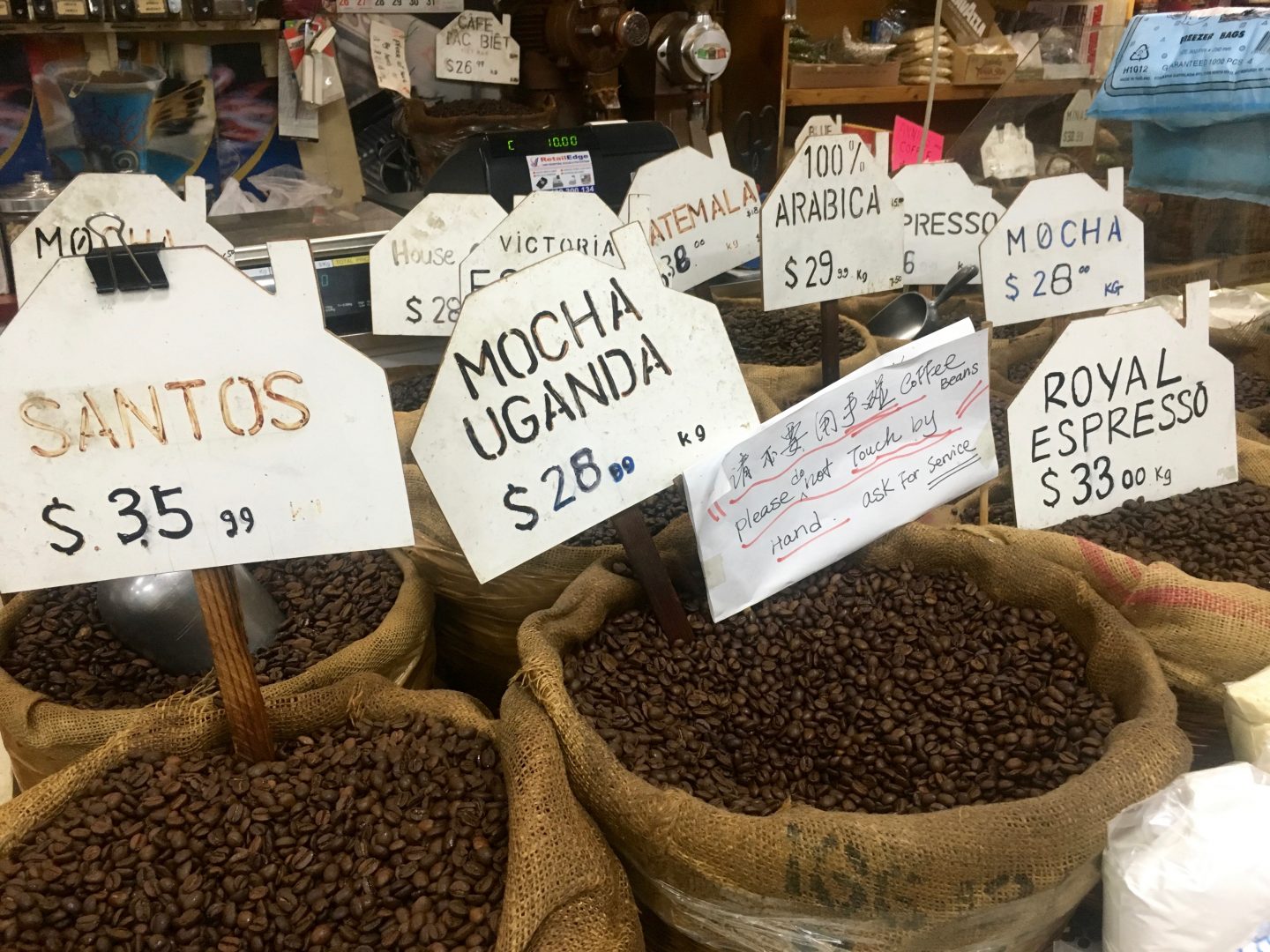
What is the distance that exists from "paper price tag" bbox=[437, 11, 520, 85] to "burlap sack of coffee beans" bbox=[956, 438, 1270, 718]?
2216mm

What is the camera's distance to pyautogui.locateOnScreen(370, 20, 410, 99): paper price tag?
2643 millimetres

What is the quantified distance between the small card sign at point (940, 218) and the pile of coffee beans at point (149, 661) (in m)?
1.19

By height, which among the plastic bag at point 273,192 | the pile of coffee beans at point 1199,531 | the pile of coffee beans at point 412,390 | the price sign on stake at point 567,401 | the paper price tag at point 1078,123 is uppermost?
the paper price tag at point 1078,123

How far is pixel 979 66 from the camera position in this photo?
3291 millimetres

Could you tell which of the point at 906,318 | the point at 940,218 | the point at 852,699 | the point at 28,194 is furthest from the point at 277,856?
the point at 28,194

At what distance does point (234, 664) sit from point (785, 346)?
4.63ft

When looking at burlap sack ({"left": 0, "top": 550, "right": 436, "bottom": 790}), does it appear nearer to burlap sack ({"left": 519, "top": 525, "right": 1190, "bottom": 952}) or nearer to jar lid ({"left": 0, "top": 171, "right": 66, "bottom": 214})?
burlap sack ({"left": 519, "top": 525, "right": 1190, "bottom": 952})

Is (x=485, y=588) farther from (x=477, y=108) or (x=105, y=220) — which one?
(x=477, y=108)

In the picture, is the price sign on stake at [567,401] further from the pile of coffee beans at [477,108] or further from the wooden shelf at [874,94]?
the wooden shelf at [874,94]

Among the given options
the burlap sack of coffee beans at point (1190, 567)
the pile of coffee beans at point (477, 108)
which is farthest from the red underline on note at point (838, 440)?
the pile of coffee beans at point (477, 108)

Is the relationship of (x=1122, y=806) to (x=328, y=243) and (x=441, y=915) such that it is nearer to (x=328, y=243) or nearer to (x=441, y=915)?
(x=441, y=915)

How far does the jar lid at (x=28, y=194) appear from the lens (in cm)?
205

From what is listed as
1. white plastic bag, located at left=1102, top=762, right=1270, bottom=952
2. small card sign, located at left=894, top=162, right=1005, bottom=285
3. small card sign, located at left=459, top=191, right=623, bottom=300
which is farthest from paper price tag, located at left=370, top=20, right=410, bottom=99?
white plastic bag, located at left=1102, top=762, right=1270, bottom=952

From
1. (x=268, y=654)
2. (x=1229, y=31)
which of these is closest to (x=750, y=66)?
(x=1229, y=31)
